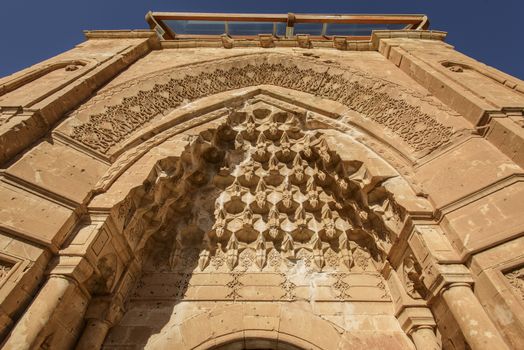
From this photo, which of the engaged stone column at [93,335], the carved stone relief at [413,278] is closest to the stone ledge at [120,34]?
the engaged stone column at [93,335]

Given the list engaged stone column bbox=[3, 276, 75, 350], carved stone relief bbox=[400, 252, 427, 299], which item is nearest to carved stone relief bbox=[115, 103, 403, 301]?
carved stone relief bbox=[400, 252, 427, 299]

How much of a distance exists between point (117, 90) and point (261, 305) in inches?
133

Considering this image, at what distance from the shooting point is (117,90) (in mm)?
4469

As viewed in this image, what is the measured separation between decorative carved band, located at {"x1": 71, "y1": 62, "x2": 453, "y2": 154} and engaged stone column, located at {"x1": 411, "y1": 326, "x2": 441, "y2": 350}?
1890mm

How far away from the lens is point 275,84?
556 cm

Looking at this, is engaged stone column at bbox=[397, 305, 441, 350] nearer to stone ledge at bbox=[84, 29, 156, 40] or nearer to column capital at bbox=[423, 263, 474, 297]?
column capital at bbox=[423, 263, 474, 297]

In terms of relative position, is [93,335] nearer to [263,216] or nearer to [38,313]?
[38,313]

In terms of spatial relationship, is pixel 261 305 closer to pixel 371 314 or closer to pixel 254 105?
pixel 371 314

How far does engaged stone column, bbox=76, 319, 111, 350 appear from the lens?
3.01 meters

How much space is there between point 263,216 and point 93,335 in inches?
93.0

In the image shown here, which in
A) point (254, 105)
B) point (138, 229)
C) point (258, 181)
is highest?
point (254, 105)

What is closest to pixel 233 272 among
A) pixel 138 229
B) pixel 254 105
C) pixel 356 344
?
pixel 138 229

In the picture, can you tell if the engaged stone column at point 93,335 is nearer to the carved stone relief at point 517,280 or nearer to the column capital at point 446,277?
the column capital at point 446,277

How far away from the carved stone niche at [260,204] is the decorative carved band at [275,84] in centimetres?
66
